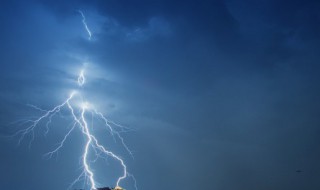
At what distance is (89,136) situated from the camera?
96.1ft

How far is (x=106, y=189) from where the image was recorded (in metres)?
28.2

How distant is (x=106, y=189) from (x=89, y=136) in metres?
5.83

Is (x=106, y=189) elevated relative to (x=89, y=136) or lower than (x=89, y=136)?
lower
